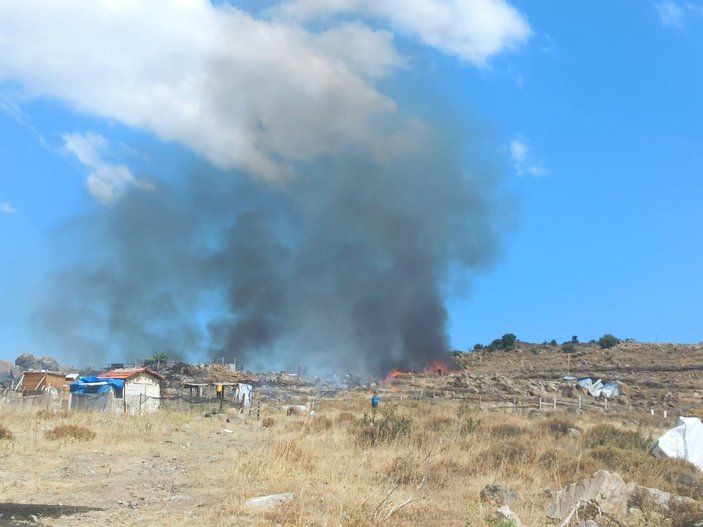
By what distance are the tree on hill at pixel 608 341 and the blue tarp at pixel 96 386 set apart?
7765cm

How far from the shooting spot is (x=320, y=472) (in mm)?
12477

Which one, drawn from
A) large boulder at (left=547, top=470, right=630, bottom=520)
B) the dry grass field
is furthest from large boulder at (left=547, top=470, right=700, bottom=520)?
the dry grass field

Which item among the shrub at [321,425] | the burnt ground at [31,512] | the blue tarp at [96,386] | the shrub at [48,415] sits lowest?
the burnt ground at [31,512]

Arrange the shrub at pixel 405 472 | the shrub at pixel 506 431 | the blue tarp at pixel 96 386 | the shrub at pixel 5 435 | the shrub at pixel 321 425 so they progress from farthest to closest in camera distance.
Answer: the blue tarp at pixel 96 386, the shrub at pixel 321 425, the shrub at pixel 506 431, the shrub at pixel 5 435, the shrub at pixel 405 472

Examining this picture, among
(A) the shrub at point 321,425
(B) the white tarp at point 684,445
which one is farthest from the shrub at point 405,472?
(A) the shrub at point 321,425

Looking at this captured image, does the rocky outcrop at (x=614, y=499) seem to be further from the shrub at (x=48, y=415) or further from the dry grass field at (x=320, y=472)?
the shrub at (x=48, y=415)

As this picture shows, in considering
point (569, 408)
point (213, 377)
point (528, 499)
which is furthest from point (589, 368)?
point (528, 499)

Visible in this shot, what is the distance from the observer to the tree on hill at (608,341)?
97019mm

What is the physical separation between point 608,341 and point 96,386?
272ft

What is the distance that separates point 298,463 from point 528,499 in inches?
186

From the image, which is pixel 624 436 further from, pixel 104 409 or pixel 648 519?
pixel 104 409

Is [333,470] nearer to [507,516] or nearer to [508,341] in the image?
[507,516]

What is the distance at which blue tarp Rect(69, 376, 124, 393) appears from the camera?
36.6 metres

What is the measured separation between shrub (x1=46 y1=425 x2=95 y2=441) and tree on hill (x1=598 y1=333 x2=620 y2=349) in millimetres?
90124
